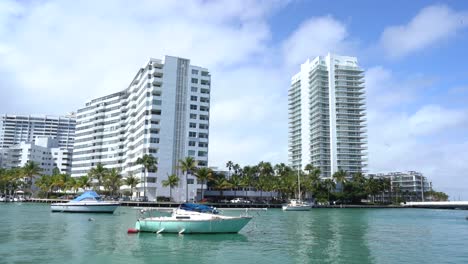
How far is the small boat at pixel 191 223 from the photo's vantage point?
134 ft

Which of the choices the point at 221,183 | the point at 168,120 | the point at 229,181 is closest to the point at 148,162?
the point at 168,120

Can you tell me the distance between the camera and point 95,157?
559 feet

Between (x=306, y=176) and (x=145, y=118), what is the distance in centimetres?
6824

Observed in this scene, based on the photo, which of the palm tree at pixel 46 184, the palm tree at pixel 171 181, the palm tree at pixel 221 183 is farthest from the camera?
the palm tree at pixel 46 184

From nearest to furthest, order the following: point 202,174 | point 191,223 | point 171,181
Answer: point 191,223, point 171,181, point 202,174

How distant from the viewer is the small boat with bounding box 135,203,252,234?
134 ft

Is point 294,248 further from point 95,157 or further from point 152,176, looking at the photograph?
point 95,157

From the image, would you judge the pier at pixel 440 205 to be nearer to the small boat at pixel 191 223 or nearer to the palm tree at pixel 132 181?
the palm tree at pixel 132 181

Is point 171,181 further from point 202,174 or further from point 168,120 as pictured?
point 168,120

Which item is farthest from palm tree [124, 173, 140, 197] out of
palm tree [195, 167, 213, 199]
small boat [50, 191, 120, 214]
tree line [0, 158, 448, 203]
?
small boat [50, 191, 120, 214]

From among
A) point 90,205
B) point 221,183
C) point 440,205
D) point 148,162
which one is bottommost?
point 440,205

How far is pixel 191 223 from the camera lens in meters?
40.7

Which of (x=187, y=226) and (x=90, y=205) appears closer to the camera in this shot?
(x=187, y=226)

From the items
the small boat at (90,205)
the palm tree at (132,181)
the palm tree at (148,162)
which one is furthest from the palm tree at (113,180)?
the small boat at (90,205)
